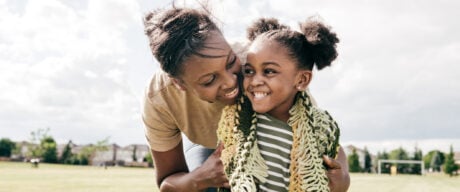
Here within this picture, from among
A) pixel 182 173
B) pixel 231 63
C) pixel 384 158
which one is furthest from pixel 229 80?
pixel 384 158

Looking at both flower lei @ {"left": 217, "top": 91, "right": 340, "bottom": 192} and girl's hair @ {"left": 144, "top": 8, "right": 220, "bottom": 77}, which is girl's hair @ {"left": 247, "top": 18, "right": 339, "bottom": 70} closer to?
flower lei @ {"left": 217, "top": 91, "right": 340, "bottom": 192}

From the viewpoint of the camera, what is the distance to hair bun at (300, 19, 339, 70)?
333 cm

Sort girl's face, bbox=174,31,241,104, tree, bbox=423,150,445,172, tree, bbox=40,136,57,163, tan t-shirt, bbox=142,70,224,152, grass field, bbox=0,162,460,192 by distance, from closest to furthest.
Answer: girl's face, bbox=174,31,241,104 → tan t-shirt, bbox=142,70,224,152 → grass field, bbox=0,162,460,192 → tree, bbox=40,136,57,163 → tree, bbox=423,150,445,172

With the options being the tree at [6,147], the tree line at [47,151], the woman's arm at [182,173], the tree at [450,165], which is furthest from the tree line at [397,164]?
the woman's arm at [182,173]

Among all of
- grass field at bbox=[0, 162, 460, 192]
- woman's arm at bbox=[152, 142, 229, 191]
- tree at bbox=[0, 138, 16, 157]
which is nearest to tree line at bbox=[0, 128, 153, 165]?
tree at bbox=[0, 138, 16, 157]

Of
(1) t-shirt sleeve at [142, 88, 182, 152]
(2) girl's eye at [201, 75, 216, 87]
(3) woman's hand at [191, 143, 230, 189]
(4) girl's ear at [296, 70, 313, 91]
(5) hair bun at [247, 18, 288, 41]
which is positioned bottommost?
(3) woman's hand at [191, 143, 230, 189]

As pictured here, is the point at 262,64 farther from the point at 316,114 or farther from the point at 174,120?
the point at 174,120

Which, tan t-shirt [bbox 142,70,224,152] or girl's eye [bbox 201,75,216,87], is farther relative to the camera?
tan t-shirt [bbox 142,70,224,152]

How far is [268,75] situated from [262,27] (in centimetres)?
49

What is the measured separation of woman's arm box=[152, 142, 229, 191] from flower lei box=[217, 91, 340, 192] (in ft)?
0.37

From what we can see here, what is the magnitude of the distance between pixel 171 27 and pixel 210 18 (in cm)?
30

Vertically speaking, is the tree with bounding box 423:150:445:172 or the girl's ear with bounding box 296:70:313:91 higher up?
the tree with bounding box 423:150:445:172

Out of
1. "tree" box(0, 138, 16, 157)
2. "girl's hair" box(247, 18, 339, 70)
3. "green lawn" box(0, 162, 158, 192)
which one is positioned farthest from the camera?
"tree" box(0, 138, 16, 157)

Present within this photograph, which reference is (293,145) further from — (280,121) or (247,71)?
(247,71)
